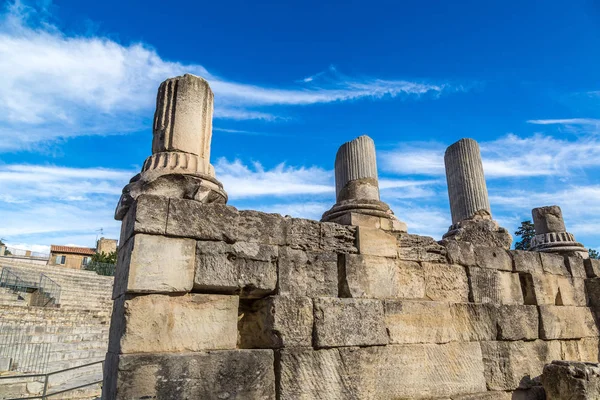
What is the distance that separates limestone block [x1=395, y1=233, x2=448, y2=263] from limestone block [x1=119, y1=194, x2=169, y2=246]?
289 centimetres

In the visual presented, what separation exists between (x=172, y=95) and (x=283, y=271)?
2.50 meters

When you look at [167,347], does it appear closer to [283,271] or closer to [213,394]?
[213,394]

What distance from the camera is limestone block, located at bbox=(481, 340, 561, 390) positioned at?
200 inches

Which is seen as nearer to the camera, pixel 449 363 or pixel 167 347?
pixel 167 347

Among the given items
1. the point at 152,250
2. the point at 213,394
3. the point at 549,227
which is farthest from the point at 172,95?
the point at 549,227

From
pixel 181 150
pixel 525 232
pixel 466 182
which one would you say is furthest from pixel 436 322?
pixel 525 232

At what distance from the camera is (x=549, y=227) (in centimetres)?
878

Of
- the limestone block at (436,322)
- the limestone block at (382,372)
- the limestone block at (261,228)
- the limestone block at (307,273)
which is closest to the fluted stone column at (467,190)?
the limestone block at (436,322)

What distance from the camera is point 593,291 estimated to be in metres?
7.03

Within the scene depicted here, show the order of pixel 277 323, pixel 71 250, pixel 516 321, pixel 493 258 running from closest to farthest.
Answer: pixel 277 323, pixel 516 321, pixel 493 258, pixel 71 250

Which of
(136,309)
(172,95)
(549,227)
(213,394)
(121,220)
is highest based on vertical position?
(172,95)

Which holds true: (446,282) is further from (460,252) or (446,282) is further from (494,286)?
(494,286)

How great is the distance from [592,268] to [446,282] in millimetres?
3736

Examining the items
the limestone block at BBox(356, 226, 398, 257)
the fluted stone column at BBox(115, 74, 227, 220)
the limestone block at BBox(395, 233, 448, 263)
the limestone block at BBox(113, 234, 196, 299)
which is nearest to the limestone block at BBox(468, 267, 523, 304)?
the limestone block at BBox(395, 233, 448, 263)
